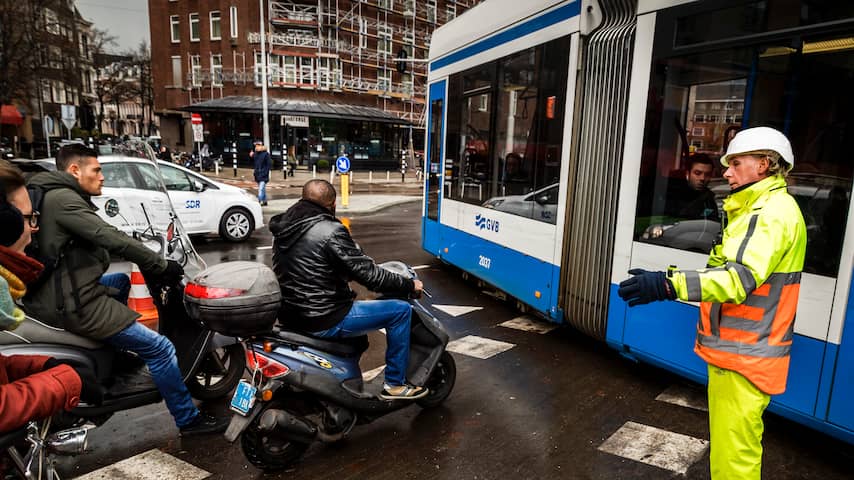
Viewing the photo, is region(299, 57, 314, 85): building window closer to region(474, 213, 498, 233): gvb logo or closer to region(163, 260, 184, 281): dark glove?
region(474, 213, 498, 233): gvb logo

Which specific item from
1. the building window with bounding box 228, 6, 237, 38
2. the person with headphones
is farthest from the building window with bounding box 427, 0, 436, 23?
the person with headphones

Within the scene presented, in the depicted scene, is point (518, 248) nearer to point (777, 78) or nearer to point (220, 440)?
point (777, 78)

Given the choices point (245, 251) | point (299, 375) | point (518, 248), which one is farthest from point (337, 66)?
point (299, 375)

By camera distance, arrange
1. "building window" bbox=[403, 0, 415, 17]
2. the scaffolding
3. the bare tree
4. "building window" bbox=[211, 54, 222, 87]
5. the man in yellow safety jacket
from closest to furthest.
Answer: the man in yellow safety jacket
the bare tree
the scaffolding
"building window" bbox=[211, 54, 222, 87]
"building window" bbox=[403, 0, 415, 17]

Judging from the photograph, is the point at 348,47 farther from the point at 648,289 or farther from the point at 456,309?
the point at 648,289

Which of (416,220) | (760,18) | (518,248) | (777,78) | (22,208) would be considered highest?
(760,18)

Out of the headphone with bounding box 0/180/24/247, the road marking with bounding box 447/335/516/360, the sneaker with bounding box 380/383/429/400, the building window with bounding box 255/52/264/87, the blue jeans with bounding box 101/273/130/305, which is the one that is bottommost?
the road marking with bounding box 447/335/516/360

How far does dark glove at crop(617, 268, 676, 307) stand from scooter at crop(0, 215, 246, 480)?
99.5 inches

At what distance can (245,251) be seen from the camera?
1029 centimetres

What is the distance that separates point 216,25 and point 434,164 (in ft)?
124

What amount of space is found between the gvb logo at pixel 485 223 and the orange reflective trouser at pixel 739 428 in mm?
4022

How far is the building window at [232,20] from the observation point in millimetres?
38812

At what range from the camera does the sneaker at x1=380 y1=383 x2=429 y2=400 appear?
12.1ft

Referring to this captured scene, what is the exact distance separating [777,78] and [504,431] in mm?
2956
